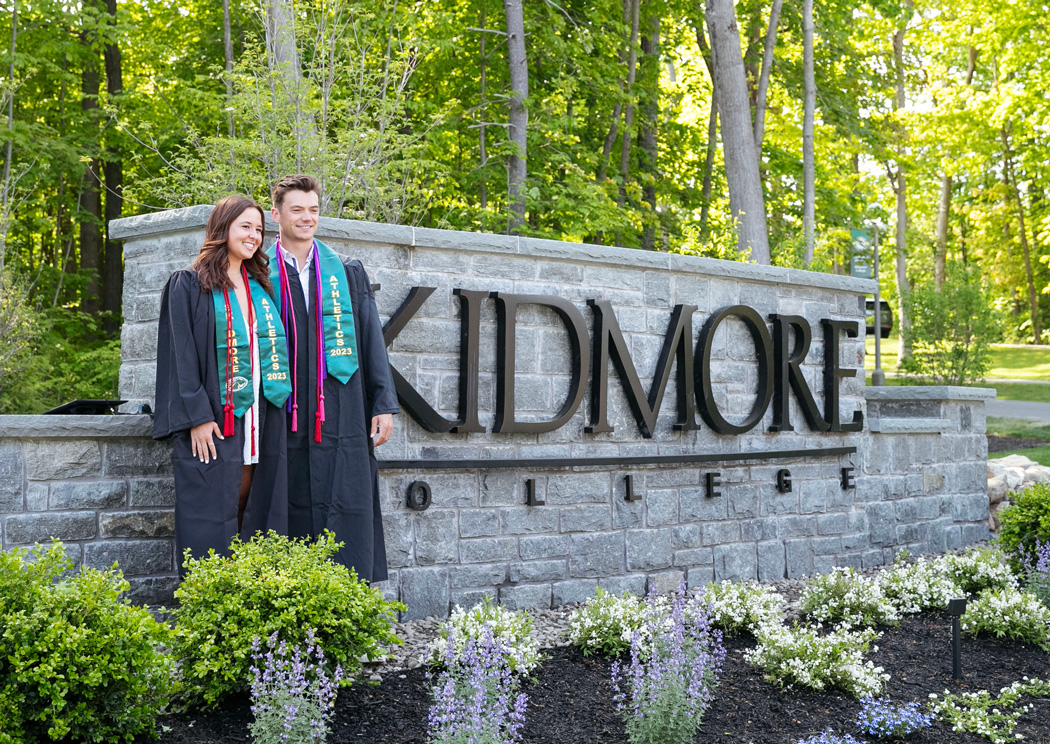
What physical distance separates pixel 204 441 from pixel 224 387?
232 mm

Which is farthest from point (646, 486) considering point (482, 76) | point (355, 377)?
point (482, 76)

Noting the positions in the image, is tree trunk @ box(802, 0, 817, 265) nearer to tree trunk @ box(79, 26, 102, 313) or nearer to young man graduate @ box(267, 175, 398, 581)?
tree trunk @ box(79, 26, 102, 313)

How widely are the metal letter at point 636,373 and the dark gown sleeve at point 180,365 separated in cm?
244

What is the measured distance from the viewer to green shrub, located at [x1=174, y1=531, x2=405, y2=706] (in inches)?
132

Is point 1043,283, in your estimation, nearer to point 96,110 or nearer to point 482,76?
point 482,76

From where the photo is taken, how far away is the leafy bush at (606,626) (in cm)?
461

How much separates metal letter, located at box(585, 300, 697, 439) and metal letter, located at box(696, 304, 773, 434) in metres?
0.09

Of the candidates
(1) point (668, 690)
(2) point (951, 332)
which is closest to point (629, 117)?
(2) point (951, 332)

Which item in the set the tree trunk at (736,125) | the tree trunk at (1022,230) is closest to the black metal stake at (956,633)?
the tree trunk at (736,125)

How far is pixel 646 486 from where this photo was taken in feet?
19.9

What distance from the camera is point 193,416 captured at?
12.8 feet

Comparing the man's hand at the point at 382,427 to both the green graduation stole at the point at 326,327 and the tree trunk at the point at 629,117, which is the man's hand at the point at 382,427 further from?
the tree trunk at the point at 629,117

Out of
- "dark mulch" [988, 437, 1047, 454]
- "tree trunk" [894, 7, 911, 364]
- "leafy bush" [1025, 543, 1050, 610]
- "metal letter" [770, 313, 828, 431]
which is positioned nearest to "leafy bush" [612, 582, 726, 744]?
"leafy bush" [1025, 543, 1050, 610]

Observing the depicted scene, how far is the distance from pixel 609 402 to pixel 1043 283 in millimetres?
33742
